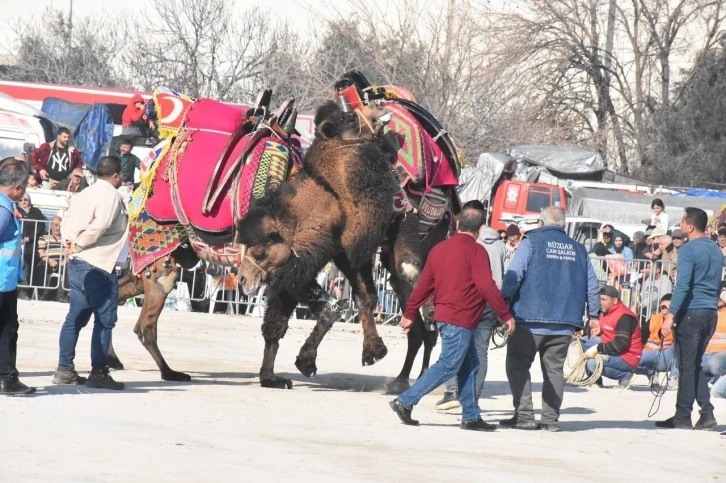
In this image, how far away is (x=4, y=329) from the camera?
9359 millimetres

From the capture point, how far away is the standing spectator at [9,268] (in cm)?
923

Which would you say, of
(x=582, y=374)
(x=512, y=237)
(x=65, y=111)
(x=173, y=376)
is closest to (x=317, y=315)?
(x=173, y=376)

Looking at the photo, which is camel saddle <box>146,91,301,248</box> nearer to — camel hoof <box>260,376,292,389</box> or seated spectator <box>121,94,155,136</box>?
camel hoof <box>260,376,292,389</box>

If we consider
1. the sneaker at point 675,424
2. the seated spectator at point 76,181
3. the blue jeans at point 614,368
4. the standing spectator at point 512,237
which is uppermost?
the seated spectator at point 76,181

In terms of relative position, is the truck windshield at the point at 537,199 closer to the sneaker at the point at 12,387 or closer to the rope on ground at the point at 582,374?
the rope on ground at the point at 582,374

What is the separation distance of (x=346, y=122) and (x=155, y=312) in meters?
2.43

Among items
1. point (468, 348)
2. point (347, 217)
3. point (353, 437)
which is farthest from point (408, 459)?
point (347, 217)

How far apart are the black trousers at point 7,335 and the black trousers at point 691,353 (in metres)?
5.20

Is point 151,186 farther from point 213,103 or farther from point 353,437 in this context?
point 353,437

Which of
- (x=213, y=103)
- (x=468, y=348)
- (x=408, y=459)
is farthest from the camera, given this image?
(x=213, y=103)

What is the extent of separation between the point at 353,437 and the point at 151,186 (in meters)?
3.62

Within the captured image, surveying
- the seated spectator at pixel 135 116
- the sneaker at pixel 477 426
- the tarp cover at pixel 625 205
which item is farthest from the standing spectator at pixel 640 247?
the sneaker at pixel 477 426

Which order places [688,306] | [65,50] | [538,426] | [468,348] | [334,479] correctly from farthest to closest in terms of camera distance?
[65,50]
[688,306]
[538,426]
[468,348]
[334,479]

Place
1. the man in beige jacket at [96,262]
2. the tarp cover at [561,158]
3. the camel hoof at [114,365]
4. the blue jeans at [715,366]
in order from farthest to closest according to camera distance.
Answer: the tarp cover at [561,158] → the blue jeans at [715,366] → the camel hoof at [114,365] → the man in beige jacket at [96,262]
